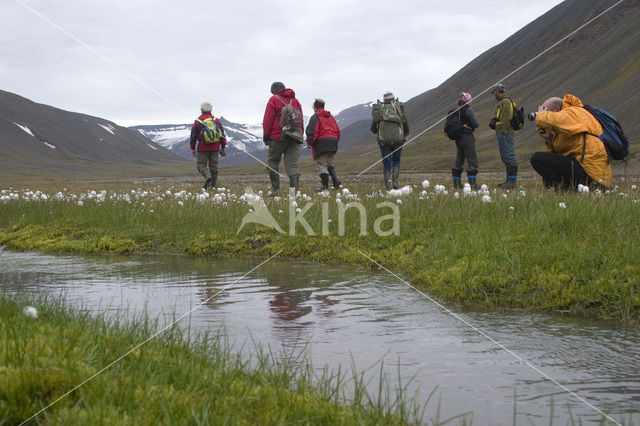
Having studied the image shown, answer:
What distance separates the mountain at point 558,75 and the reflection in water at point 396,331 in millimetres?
54707

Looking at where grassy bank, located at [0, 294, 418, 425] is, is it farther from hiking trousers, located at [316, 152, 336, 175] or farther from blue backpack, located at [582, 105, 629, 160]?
hiking trousers, located at [316, 152, 336, 175]

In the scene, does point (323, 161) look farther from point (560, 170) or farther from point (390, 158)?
point (560, 170)

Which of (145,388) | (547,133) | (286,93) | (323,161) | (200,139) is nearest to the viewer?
(145,388)

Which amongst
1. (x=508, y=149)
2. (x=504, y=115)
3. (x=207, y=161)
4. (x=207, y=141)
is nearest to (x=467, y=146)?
(x=508, y=149)

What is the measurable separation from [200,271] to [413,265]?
8.97ft

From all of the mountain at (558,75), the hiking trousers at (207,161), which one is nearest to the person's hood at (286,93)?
the hiking trousers at (207,161)

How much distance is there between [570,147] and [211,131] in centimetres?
957

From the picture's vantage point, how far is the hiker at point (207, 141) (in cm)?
1705

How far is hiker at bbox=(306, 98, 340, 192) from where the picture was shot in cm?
1609

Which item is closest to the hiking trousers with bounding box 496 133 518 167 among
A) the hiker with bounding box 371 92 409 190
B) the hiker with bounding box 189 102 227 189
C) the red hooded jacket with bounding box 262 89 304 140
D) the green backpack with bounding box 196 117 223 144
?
the hiker with bounding box 371 92 409 190

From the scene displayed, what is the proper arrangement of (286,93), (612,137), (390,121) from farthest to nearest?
(390,121) < (286,93) < (612,137)

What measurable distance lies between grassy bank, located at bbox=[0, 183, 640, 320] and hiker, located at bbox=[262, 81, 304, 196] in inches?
84.1

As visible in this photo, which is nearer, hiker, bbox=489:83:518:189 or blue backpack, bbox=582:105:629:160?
blue backpack, bbox=582:105:629:160

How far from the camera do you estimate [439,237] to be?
27.9 feet
